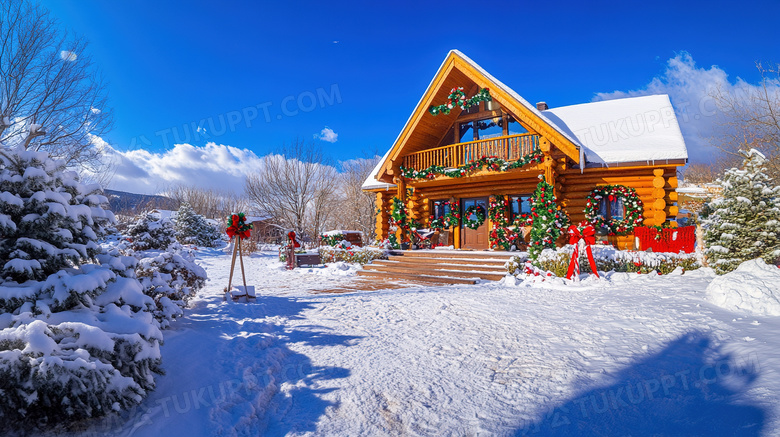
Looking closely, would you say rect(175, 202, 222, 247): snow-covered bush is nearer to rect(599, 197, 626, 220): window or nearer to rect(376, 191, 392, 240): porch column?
rect(376, 191, 392, 240): porch column

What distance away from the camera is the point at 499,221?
13531 millimetres

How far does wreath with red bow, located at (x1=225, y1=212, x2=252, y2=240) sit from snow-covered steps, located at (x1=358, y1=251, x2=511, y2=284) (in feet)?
15.8

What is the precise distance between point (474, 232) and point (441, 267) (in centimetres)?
409

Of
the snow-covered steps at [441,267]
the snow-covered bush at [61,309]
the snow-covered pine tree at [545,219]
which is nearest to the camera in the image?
the snow-covered bush at [61,309]

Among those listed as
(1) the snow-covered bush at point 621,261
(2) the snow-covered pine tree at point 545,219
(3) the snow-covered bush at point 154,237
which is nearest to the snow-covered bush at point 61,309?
(3) the snow-covered bush at point 154,237

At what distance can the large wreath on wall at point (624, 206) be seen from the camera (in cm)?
1154

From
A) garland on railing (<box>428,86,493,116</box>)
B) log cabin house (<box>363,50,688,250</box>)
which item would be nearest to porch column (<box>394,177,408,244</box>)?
log cabin house (<box>363,50,688,250</box>)

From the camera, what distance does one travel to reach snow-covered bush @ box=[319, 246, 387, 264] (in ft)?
42.8

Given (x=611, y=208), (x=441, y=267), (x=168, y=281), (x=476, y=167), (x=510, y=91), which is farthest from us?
(x=476, y=167)

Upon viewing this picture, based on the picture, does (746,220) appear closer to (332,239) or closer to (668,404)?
(668,404)

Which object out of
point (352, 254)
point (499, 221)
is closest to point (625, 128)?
point (499, 221)

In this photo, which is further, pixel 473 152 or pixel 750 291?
pixel 473 152

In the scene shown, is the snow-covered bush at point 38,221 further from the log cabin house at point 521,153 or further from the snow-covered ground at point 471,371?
the log cabin house at point 521,153

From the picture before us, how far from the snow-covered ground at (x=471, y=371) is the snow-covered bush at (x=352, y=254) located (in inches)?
272
